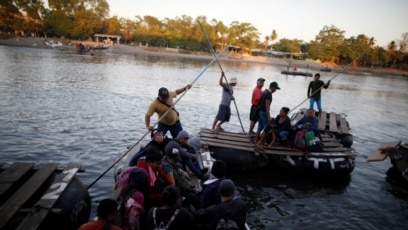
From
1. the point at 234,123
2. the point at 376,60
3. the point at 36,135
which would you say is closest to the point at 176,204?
the point at 36,135

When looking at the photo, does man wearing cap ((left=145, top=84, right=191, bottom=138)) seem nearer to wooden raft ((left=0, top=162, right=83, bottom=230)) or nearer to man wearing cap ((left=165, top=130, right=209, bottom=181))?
→ man wearing cap ((left=165, top=130, right=209, bottom=181))

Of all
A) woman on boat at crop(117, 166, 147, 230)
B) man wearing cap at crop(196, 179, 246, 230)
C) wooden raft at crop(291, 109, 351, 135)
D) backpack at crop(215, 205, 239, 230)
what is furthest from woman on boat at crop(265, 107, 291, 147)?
woman on boat at crop(117, 166, 147, 230)

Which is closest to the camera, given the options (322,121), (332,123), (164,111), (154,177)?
(154,177)

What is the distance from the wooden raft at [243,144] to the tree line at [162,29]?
86018 mm

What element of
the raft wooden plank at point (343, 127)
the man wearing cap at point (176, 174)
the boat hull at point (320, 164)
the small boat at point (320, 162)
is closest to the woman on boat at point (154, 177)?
the man wearing cap at point (176, 174)

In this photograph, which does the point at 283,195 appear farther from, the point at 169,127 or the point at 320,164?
the point at 169,127

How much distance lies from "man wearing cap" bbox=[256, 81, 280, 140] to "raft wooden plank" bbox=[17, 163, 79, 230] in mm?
5831

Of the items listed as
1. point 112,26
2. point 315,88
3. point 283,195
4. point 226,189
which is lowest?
point 283,195

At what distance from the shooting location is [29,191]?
4699 mm

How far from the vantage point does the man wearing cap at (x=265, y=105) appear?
896 centimetres

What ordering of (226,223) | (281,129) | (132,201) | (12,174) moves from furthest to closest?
(281,129)
(12,174)
(132,201)
(226,223)

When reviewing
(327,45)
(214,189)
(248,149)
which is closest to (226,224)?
(214,189)

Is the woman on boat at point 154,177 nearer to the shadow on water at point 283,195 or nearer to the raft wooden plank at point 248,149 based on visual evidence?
the shadow on water at point 283,195

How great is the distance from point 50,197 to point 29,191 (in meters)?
0.43
